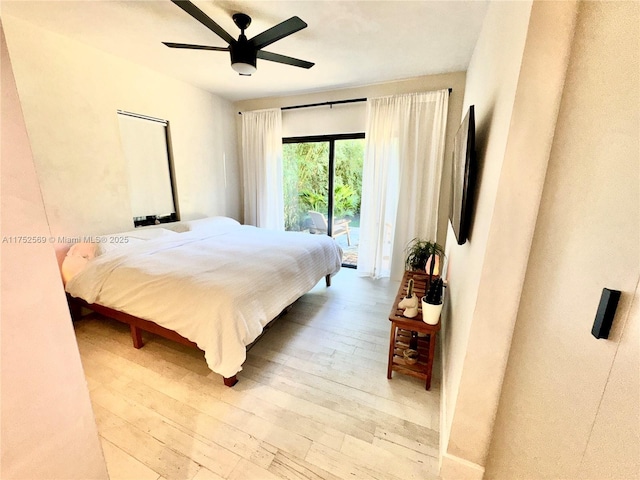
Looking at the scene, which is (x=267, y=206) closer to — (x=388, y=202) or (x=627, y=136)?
(x=388, y=202)

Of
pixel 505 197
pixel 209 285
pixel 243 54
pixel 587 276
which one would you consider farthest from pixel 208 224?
pixel 587 276

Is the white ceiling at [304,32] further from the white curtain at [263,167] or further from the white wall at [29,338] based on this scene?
the white wall at [29,338]

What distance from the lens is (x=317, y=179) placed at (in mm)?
4094

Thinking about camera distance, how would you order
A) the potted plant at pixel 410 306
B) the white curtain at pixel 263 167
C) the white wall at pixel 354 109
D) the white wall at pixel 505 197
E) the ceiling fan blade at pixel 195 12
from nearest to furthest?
the white wall at pixel 505 197
the ceiling fan blade at pixel 195 12
the potted plant at pixel 410 306
the white wall at pixel 354 109
the white curtain at pixel 263 167

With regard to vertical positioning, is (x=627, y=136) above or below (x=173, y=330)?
above

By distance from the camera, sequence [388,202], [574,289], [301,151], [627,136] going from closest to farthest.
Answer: [627,136] < [574,289] < [388,202] < [301,151]

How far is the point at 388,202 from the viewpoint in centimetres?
352

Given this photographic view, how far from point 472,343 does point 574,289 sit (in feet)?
1.46

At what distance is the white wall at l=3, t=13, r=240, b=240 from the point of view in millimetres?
2172

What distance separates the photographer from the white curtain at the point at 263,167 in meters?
3.98

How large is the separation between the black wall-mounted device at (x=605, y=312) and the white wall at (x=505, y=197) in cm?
32

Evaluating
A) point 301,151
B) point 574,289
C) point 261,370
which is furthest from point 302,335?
point 301,151

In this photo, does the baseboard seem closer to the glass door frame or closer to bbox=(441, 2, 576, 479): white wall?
bbox=(441, 2, 576, 479): white wall

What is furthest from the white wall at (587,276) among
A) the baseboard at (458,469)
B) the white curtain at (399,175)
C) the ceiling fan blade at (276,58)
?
the white curtain at (399,175)
